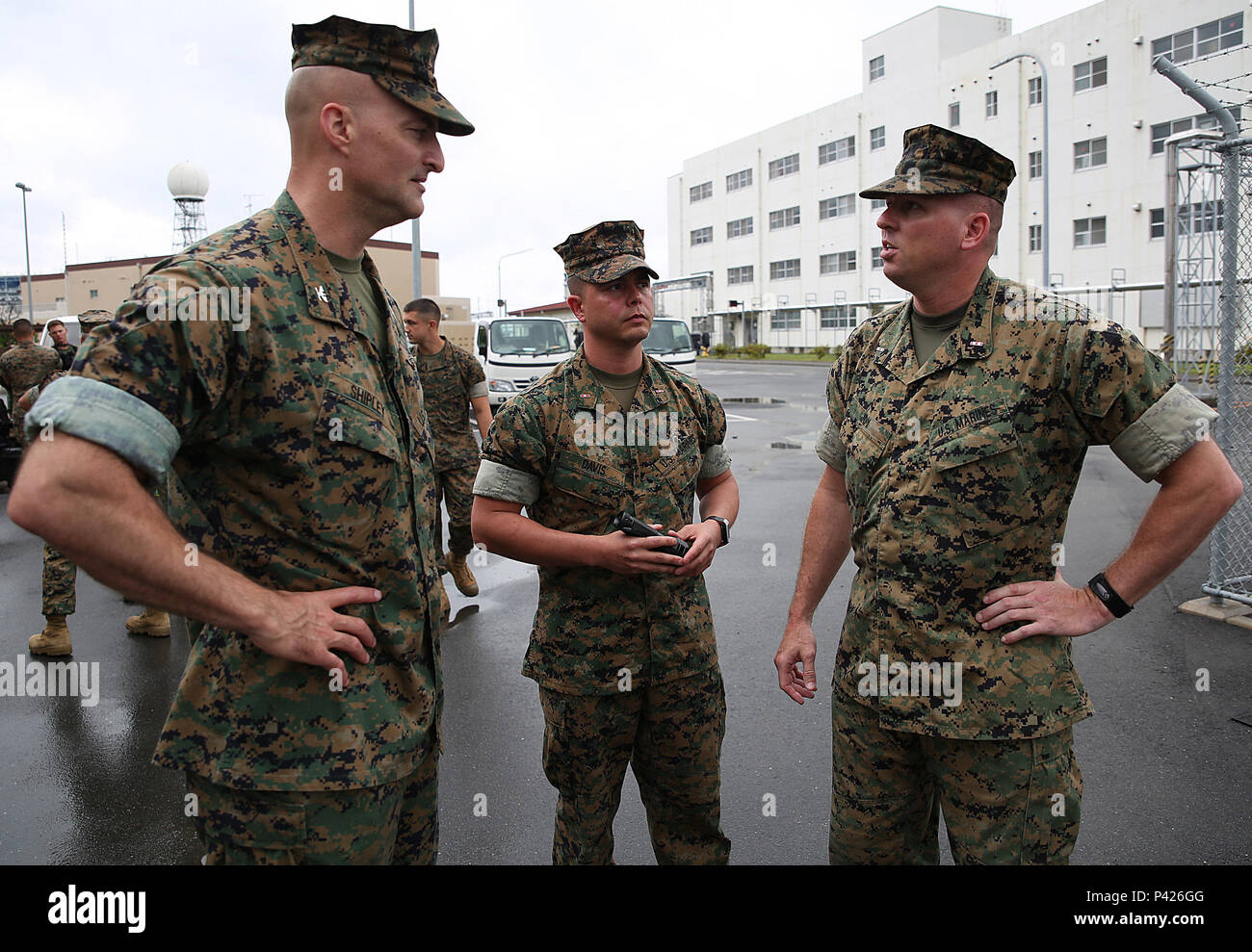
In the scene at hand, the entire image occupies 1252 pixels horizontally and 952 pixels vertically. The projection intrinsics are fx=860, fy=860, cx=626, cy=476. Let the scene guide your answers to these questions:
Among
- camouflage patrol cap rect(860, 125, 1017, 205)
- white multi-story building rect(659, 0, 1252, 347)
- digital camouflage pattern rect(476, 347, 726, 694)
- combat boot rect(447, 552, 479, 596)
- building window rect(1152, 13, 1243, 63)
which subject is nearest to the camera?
camouflage patrol cap rect(860, 125, 1017, 205)

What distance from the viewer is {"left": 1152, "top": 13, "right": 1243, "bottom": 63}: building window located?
101 feet

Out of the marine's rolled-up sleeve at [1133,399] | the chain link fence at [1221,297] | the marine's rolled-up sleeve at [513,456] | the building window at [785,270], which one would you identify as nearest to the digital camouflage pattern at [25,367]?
→ the marine's rolled-up sleeve at [513,456]

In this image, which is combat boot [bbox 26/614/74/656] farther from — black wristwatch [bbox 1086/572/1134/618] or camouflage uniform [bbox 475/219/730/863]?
black wristwatch [bbox 1086/572/1134/618]

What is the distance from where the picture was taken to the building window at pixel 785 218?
2135 inches

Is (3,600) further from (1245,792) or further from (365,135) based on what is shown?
(1245,792)

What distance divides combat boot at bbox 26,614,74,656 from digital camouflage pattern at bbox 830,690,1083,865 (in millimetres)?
5499

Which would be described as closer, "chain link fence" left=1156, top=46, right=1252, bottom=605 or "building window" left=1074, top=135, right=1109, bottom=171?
"chain link fence" left=1156, top=46, right=1252, bottom=605

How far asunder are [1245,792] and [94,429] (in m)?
4.33

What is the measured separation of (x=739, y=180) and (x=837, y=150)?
9870mm

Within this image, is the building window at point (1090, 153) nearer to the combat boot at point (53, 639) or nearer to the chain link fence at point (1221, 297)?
the chain link fence at point (1221, 297)

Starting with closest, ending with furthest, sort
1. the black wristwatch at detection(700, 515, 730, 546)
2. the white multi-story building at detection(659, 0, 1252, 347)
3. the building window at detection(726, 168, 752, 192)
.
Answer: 1. the black wristwatch at detection(700, 515, 730, 546)
2. the white multi-story building at detection(659, 0, 1252, 347)
3. the building window at detection(726, 168, 752, 192)

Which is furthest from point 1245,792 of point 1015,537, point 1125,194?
point 1125,194

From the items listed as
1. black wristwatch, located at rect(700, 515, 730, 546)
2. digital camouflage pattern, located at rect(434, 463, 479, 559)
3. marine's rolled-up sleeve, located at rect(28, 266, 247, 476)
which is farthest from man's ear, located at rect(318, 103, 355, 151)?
digital camouflage pattern, located at rect(434, 463, 479, 559)

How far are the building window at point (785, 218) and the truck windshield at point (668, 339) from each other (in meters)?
39.0
